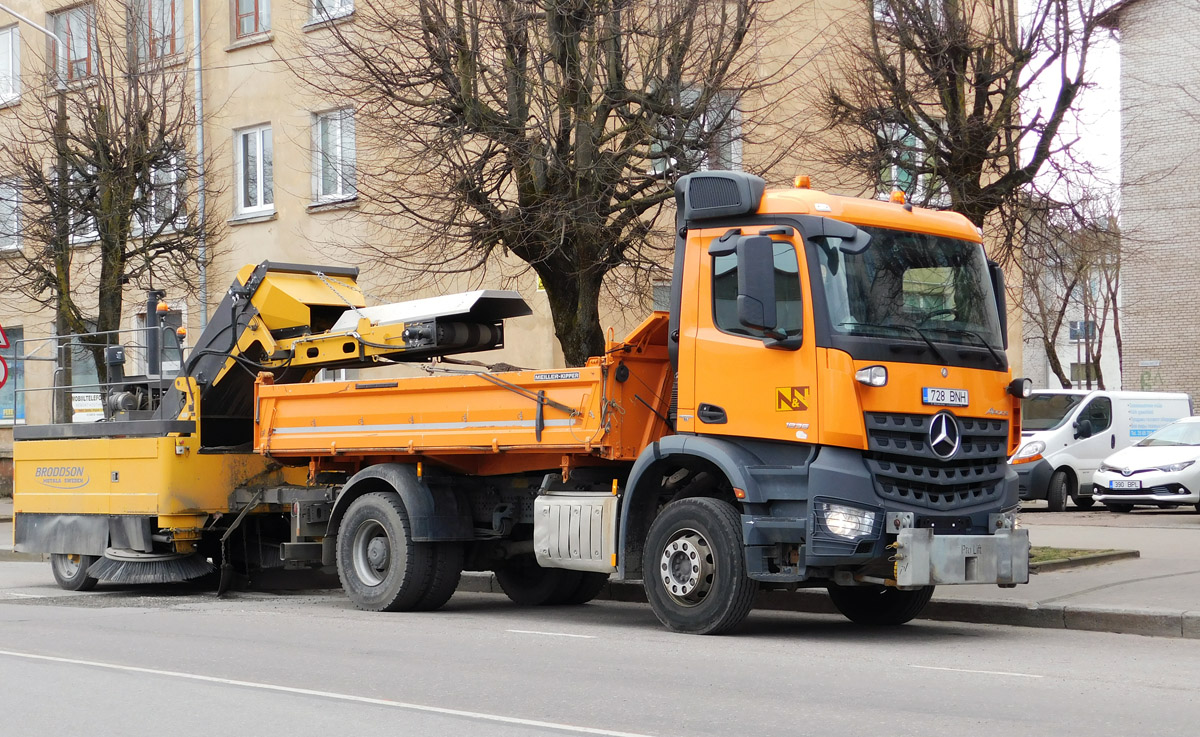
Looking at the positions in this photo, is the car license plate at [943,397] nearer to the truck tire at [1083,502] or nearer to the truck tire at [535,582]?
the truck tire at [535,582]

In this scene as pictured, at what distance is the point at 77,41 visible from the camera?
2817cm

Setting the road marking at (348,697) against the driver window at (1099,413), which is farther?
the driver window at (1099,413)

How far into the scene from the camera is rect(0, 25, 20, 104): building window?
30672mm

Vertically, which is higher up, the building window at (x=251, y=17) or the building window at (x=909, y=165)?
the building window at (x=251, y=17)

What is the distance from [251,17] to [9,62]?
7950 millimetres

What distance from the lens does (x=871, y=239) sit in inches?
392

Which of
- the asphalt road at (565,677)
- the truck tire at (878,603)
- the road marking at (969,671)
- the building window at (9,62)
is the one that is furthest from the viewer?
the building window at (9,62)

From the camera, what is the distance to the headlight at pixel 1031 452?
75.3ft

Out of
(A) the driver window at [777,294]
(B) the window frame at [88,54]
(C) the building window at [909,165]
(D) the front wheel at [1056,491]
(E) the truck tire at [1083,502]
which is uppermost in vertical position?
(B) the window frame at [88,54]

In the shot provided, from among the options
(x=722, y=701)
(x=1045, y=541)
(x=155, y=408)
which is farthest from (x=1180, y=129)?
(x=722, y=701)

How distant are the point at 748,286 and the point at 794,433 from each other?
0.99 metres

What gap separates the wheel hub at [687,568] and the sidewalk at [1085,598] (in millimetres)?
2181

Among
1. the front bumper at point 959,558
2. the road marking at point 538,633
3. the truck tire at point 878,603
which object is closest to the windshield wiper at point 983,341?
the front bumper at point 959,558

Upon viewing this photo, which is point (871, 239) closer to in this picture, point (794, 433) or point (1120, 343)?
point (794, 433)
